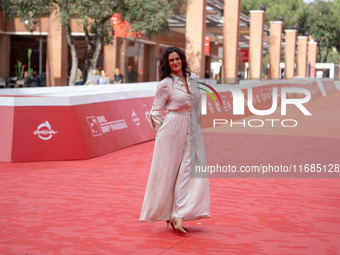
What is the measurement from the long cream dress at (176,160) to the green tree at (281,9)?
6890 cm

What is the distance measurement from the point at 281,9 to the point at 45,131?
216ft

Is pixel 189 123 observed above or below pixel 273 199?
above

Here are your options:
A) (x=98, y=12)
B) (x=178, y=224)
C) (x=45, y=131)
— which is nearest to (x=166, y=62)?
(x=178, y=224)

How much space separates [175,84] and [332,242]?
2.10m

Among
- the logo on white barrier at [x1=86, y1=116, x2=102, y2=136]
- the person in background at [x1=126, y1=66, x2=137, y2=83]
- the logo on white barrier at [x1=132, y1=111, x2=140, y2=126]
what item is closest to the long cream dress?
the logo on white barrier at [x1=86, y1=116, x2=102, y2=136]

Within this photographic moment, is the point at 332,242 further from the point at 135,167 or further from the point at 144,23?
the point at 144,23

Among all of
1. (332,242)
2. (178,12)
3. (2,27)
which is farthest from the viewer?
(2,27)

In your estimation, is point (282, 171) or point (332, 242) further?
point (282, 171)

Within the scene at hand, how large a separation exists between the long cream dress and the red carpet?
28cm

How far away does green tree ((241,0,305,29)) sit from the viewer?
7488 centimetres

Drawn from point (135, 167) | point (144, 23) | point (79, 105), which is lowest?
point (135, 167)

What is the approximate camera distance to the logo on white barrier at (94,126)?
12.9 meters

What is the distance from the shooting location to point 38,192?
9148 mm

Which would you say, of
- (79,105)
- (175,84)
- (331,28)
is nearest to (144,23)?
(79,105)
